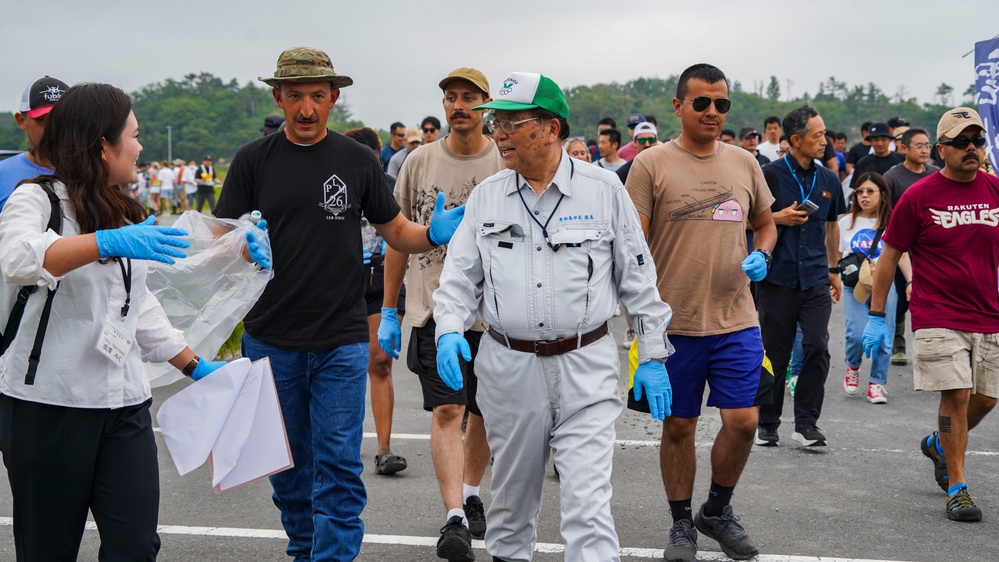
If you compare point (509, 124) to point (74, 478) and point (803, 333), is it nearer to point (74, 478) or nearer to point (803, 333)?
point (74, 478)

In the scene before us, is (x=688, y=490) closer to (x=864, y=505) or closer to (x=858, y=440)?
(x=864, y=505)

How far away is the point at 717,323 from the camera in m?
4.74

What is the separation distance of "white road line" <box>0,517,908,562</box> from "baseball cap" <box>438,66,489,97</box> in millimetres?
2355

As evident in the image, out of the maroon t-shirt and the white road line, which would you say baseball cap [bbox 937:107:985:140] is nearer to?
the maroon t-shirt

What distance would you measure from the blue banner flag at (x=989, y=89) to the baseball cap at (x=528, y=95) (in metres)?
4.05

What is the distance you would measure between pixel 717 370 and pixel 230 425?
2335mm

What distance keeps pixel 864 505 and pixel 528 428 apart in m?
2.72

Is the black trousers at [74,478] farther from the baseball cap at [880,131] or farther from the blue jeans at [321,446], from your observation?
the baseball cap at [880,131]

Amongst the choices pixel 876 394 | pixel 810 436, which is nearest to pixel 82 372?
pixel 810 436

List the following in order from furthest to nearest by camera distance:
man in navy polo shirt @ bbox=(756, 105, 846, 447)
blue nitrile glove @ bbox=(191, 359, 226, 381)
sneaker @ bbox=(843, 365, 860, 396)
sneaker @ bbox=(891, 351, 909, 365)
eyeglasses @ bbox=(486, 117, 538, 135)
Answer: sneaker @ bbox=(891, 351, 909, 365) < sneaker @ bbox=(843, 365, 860, 396) < man in navy polo shirt @ bbox=(756, 105, 846, 447) < eyeglasses @ bbox=(486, 117, 538, 135) < blue nitrile glove @ bbox=(191, 359, 226, 381)

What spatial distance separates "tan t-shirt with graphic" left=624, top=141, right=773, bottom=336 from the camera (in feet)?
15.6

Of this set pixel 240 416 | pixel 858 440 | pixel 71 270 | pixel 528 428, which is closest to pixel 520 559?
pixel 528 428

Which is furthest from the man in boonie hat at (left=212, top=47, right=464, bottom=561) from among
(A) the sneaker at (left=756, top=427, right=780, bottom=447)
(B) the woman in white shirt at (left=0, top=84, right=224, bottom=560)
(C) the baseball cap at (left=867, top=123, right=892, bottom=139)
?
(C) the baseball cap at (left=867, top=123, right=892, bottom=139)

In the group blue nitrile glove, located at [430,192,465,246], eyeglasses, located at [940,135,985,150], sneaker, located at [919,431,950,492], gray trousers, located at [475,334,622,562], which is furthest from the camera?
sneaker, located at [919,431,950,492]
